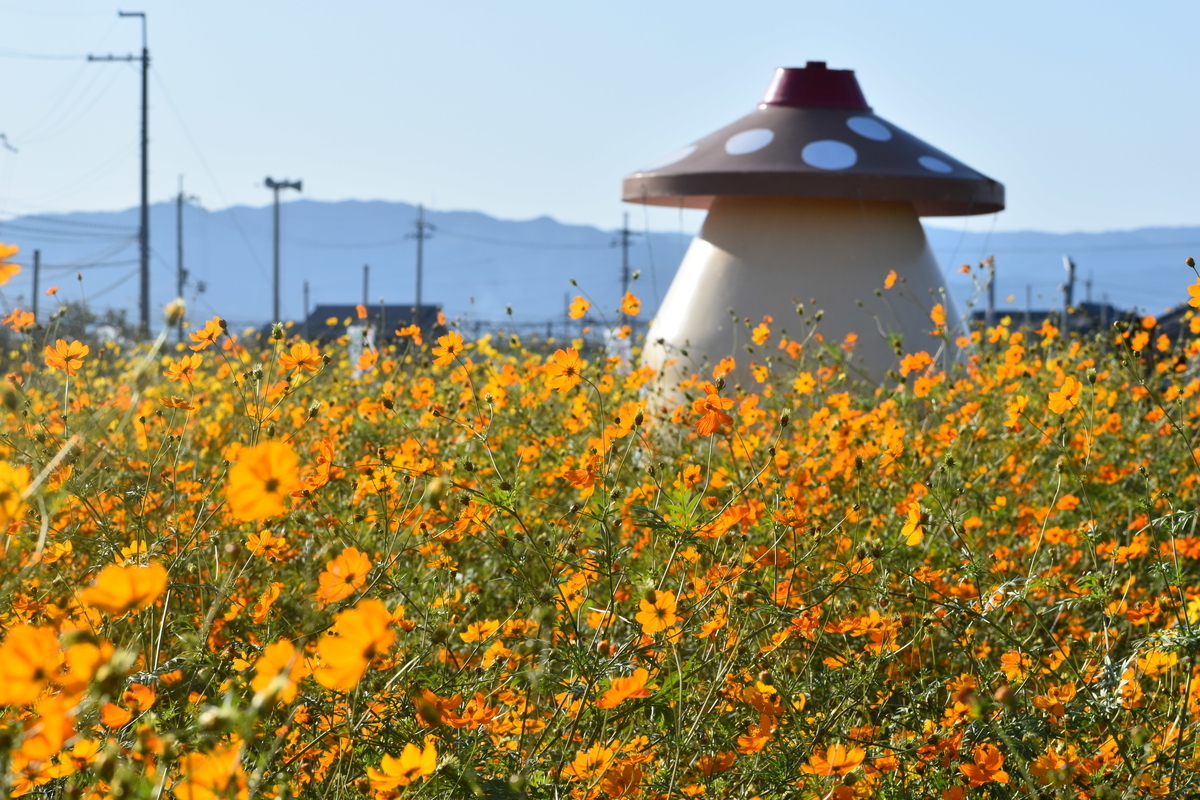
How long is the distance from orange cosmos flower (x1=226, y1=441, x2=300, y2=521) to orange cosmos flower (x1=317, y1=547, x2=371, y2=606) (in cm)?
33

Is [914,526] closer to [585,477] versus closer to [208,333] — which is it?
[585,477]

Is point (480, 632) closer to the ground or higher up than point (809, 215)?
closer to the ground

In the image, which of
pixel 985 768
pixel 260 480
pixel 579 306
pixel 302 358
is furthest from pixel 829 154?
pixel 260 480

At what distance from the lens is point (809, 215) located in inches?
272

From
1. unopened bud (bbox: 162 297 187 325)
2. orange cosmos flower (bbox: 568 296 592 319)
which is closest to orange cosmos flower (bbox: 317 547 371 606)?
unopened bud (bbox: 162 297 187 325)

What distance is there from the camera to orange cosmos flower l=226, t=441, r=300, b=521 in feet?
3.05

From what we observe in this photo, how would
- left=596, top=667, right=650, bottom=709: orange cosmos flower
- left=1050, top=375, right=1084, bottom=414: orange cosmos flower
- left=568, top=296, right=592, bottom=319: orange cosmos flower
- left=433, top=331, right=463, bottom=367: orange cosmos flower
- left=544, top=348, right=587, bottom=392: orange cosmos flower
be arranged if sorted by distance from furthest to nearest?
left=568, top=296, right=592, bottom=319: orange cosmos flower < left=433, top=331, right=463, bottom=367: orange cosmos flower < left=544, top=348, right=587, bottom=392: orange cosmos flower < left=1050, top=375, right=1084, bottom=414: orange cosmos flower < left=596, top=667, right=650, bottom=709: orange cosmos flower

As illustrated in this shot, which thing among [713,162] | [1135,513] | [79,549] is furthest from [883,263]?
[79,549]

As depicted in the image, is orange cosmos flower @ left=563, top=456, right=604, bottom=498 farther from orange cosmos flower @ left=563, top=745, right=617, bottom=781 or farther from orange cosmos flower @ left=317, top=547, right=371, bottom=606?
orange cosmos flower @ left=317, top=547, right=371, bottom=606

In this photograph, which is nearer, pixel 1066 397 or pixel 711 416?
pixel 711 416

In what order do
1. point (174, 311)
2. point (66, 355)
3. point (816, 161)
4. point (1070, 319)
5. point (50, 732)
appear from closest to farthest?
point (50, 732) → point (174, 311) → point (66, 355) → point (816, 161) → point (1070, 319)

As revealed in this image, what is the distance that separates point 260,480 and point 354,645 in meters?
0.17

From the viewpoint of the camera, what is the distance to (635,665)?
5.96ft

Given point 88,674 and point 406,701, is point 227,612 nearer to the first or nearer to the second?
point 406,701
